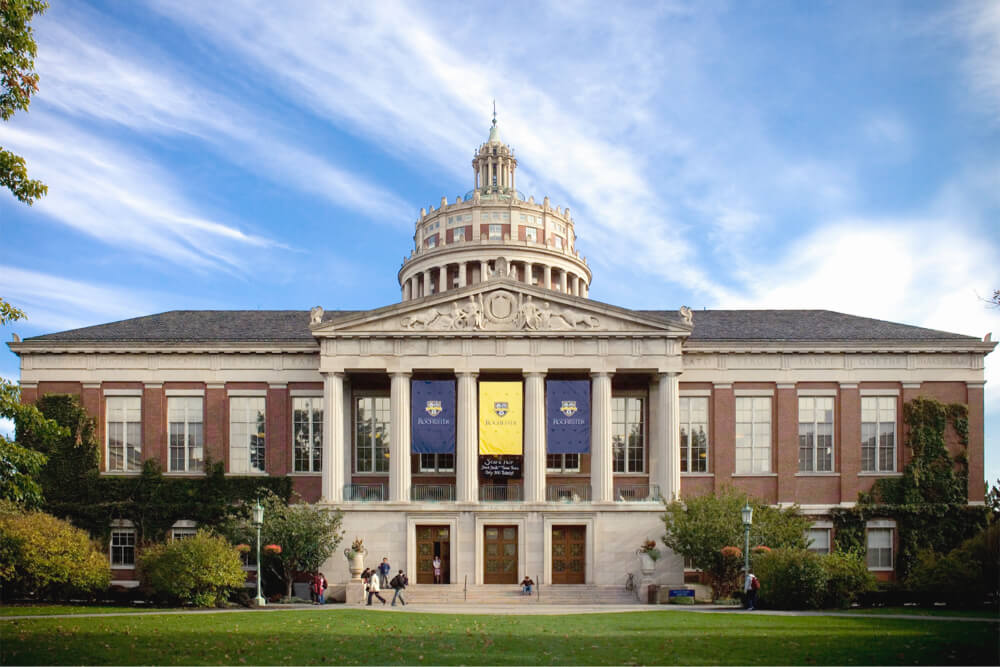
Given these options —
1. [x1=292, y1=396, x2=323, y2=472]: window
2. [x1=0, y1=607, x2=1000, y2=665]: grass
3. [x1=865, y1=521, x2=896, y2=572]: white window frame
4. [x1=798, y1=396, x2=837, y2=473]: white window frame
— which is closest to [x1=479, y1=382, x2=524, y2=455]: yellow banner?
[x1=292, y1=396, x2=323, y2=472]: window

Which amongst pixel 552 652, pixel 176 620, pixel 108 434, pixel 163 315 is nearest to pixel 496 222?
pixel 163 315

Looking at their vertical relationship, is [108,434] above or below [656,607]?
above

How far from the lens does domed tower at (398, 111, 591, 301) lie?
303ft

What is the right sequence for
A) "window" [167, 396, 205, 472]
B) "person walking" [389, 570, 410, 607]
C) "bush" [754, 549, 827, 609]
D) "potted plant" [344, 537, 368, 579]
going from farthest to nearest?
"window" [167, 396, 205, 472] → "potted plant" [344, 537, 368, 579] → "person walking" [389, 570, 410, 607] → "bush" [754, 549, 827, 609]

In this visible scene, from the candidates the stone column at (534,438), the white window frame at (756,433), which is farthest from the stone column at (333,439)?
the white window frame at (756,433)

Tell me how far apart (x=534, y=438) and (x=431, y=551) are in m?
8.10

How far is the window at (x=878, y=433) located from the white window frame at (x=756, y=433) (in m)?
5.30

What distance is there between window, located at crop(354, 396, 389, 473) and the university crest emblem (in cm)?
1054

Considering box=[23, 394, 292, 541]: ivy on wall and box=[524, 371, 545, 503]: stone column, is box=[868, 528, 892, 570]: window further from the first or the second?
box=[23, 394, 292, 541]: ivy on wall

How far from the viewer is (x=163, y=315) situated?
202ft

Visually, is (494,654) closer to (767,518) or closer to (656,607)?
(656,607)

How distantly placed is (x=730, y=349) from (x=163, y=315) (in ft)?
115

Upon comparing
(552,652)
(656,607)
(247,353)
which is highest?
(247,353)

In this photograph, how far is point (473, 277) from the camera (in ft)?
307
